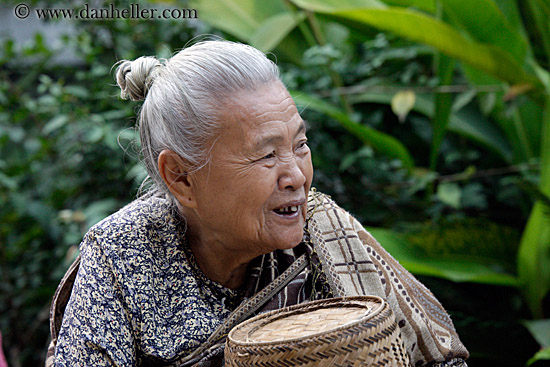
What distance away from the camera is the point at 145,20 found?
455cm

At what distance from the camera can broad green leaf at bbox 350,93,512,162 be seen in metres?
3.94

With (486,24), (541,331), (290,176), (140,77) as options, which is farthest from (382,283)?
(486,24)

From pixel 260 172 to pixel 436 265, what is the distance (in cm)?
185

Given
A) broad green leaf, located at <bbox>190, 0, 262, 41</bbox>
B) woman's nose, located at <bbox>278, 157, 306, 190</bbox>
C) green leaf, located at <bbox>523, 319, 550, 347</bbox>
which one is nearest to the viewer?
woman's nose, located at <bbox>278, 157, 306, 190</bbox>

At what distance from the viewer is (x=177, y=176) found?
6.17 ft

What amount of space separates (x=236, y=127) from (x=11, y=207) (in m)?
2.92

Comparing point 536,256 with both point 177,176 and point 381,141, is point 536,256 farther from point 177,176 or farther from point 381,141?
point 177,176

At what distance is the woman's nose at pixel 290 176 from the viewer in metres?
1.75

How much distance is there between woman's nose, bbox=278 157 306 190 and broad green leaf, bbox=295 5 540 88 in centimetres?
166

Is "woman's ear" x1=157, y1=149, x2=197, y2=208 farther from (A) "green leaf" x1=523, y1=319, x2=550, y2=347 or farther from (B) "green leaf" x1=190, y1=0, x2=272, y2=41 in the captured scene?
(B) "green leaf" x1=190, y1=0, x2=272, y2=41

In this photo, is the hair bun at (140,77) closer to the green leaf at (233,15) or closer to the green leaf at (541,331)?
the green leaf at (541,331)

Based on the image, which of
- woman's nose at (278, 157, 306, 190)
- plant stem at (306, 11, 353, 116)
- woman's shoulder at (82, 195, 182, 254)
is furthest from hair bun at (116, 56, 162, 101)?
plant stem at (306, 11, 353, 116)

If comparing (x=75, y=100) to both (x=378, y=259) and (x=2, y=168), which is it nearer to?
(x=2, y=168)
